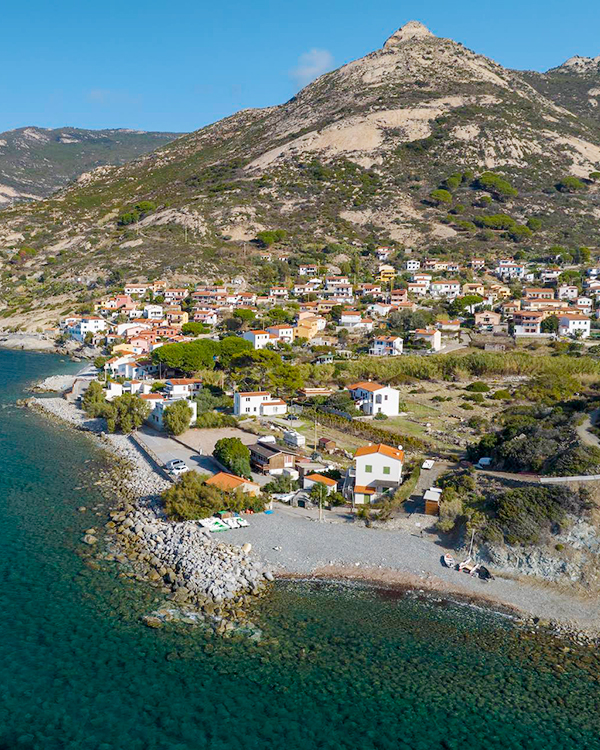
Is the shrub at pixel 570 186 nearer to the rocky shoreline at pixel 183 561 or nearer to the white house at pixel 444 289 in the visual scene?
the white house at pixel 444 289

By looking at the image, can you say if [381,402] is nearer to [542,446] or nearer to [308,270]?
[542,446]

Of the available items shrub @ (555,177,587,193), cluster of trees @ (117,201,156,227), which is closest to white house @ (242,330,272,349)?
cluster of trees @ (117,201,156,227)

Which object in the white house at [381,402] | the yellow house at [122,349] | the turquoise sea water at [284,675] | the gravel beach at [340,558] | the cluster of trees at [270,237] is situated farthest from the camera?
the cluster of trees at [270,237]

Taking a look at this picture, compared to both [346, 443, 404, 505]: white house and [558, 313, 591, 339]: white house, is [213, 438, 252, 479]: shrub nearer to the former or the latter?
[346, 443, 404, 505]: white house

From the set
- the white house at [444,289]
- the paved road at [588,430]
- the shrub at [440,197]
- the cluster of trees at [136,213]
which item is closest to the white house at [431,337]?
the white house at [444,289]

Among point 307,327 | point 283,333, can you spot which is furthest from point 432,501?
point 307,327
